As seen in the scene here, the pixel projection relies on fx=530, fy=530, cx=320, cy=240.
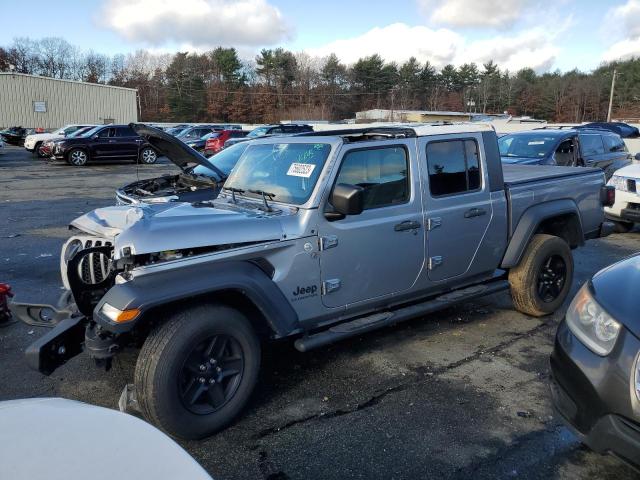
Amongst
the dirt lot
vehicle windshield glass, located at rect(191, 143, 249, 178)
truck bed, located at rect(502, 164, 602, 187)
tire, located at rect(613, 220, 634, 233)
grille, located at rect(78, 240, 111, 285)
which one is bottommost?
the dirt lot

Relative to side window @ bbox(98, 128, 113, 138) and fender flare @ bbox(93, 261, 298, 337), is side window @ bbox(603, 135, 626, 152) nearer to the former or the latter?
fender flare @ bbox(93, 261, 298, 337)

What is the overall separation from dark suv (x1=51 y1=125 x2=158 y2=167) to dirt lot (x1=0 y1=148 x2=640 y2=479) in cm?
1781

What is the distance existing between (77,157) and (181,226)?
2138cm

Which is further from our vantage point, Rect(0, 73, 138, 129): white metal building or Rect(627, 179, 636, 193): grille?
Rect(0, 73, 138, 129): white metal building

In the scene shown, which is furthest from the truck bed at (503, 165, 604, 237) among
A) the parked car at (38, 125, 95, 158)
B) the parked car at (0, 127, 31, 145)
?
the parked car at (0, 127, 31, 145)

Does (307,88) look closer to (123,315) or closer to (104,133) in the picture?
(104,133)

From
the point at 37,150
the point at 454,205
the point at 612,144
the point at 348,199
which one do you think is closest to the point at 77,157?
the point at 37,150

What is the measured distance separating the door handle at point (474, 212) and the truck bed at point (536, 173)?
512 millimetres

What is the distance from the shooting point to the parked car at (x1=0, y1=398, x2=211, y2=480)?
1.51 metres

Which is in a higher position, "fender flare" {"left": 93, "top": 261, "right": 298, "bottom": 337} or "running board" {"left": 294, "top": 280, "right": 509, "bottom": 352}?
"fender flare" {"left": 93, "top": 261, "right": 298, "bottom": 337}

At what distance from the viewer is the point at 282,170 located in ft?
14.0

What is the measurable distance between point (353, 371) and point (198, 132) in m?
28.3

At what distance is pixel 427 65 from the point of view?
8588cm

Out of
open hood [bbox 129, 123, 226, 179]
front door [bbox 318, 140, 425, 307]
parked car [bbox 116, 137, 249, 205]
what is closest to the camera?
front door [bbox 318, 140, 425, 307]
